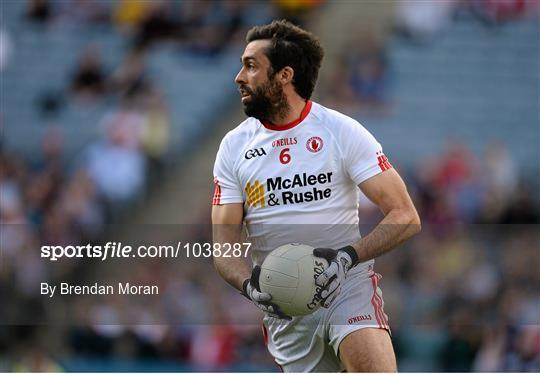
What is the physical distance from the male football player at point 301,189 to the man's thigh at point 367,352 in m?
0.02

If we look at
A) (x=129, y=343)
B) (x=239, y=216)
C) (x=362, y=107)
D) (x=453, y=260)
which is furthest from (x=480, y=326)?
(x=239, y=216)

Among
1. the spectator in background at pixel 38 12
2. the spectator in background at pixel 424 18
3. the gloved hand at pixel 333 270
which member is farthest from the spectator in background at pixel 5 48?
the gloved hand at pixel 333 270

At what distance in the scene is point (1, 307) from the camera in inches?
413

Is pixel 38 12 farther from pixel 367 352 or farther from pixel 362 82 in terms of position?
pixel 367 352

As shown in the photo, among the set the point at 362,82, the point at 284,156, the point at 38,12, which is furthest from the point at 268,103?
the point at 38,12

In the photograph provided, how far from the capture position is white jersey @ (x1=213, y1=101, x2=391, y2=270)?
556 centimetres

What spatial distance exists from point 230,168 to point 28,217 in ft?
21.2

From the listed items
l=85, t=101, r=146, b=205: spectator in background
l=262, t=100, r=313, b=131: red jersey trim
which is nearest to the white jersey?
Answer: l=262, t=100, r=313, b=131: red jersey trim

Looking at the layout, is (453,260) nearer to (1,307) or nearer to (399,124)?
(399,124)

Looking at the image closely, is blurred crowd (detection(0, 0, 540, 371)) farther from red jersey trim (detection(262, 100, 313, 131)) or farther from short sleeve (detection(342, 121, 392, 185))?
short sleeve (detection(342, 121, 392, 185))

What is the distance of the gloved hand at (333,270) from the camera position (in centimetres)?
521

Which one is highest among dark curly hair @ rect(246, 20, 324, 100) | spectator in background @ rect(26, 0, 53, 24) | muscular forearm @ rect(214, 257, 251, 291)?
Result: spectator in background @ rect(26, 0, 53, 24)

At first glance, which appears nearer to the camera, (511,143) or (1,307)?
(1,307)

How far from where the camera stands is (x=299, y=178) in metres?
5.59
